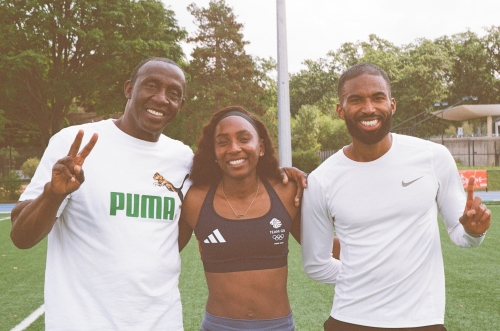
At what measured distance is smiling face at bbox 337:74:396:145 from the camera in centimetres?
313

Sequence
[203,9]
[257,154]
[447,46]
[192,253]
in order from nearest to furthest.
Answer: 1. [257,154]
2. [192,253]
3. [203,9]
4. [447,46]

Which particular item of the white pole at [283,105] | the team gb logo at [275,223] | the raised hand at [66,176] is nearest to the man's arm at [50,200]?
the raised hand at [66,176]

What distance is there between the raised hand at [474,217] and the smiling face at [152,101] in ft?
5.95

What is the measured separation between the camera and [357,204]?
312cm

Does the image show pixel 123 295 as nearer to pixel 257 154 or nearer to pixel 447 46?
pixel 257 154

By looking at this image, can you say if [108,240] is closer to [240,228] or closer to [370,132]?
[240,228]

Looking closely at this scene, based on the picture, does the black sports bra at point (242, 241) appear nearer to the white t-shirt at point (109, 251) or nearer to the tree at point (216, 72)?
the white t-shirt at point (109, 251)

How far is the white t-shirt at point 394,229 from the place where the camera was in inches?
117

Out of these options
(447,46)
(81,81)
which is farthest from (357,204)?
(447,46)

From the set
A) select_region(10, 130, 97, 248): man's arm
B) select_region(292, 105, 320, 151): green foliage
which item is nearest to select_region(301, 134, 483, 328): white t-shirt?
select_region(10, 130, 97, 248): man's arm

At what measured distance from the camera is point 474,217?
2814mm

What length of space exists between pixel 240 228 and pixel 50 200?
1.17m

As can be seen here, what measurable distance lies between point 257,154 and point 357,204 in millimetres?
768

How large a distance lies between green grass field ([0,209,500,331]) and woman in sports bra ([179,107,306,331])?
9.75ft
